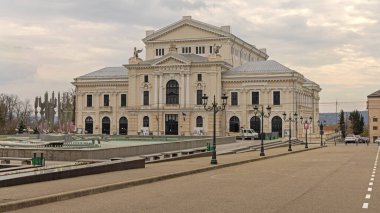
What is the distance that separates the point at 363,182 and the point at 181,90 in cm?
8888

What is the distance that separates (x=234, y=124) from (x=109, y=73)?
30.9m

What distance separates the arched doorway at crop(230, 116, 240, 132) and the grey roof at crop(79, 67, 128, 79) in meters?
24.9

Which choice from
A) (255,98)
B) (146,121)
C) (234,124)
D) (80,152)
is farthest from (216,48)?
(80,152)

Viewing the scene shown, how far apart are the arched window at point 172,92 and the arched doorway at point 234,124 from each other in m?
11.3

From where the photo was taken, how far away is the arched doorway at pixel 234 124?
368ft

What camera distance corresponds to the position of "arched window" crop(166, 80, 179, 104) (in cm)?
11369

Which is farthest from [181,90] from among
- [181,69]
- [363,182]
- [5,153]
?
[363,182]

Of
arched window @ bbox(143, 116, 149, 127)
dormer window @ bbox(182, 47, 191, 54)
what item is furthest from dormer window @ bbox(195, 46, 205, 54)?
arched window @ bbox(143, 116, 149, 127)

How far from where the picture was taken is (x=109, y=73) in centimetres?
12550

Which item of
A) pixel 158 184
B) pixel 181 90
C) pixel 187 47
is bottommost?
pixel 158 184

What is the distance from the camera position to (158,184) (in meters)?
23.9

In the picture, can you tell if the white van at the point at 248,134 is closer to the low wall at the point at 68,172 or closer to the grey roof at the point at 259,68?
the grey roof at the point at 259,68

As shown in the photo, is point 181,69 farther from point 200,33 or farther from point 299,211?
point 299,211

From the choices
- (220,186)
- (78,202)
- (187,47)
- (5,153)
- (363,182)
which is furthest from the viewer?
(187,47)
